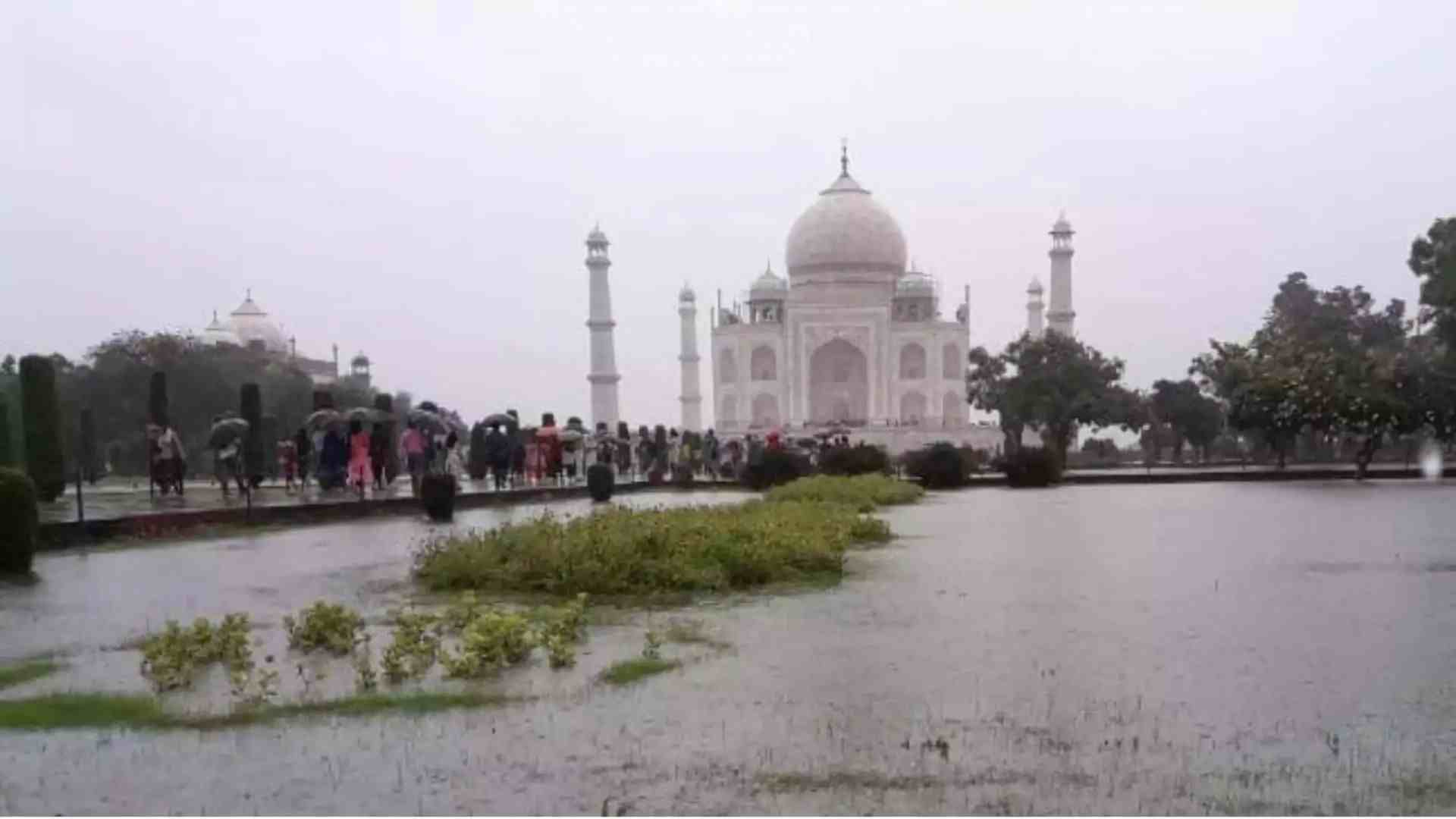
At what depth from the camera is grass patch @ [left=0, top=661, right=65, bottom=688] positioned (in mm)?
6297

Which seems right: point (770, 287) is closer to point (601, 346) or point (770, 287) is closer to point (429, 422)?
point (601, 346)

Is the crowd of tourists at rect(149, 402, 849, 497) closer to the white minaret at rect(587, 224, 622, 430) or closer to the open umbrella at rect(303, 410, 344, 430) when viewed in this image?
the open umbrella at rect(303, 410, 344, 430)

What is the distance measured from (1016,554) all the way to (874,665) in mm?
5641

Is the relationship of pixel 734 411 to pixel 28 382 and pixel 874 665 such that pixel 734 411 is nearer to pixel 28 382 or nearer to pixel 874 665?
pixel 28 382

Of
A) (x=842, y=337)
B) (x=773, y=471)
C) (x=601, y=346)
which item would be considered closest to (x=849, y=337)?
(x=842, y=337)

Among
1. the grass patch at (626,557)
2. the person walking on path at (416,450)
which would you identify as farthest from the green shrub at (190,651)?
the person walking on path at (416,450)

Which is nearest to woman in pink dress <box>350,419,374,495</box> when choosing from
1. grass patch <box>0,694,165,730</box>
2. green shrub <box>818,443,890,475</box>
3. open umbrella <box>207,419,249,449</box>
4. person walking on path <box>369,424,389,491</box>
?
person walking on path <box>369,424,389,491</box>

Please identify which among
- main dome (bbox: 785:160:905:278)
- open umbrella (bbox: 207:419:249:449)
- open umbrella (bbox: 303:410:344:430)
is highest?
main dome (bbox: 785:160:905:278)

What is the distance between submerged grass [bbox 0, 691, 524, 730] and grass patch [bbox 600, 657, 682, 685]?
504mm

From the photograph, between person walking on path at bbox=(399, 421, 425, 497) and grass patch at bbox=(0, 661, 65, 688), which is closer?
grass patch at bbox=(0, 661, 65, 688)

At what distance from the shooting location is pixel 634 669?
6.34 meters

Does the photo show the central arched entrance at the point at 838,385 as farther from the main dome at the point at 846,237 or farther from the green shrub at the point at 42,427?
the green shrub at the point at 42,427

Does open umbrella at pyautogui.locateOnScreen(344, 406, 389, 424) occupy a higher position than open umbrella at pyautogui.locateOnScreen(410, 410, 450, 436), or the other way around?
open umbrella at pyautogui.locateOnScreen(344, 406, 389, 424)

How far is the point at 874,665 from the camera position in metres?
6.46
